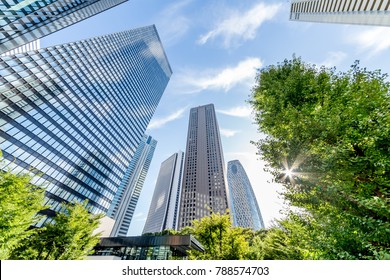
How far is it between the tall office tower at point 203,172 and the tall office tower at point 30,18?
261 feet

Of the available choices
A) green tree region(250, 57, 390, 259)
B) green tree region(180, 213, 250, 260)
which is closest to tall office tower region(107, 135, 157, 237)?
green tree region(180, 213, 250, 260)

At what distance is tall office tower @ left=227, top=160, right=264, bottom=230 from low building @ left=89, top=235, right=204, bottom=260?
9901 cm

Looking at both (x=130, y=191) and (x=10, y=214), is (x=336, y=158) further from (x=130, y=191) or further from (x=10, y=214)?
(x=130, y=191)

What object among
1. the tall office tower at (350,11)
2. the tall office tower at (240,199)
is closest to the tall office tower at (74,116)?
the tall office tower at (350,11)

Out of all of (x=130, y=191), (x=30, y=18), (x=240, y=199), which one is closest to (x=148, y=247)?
(x=30, y=18)

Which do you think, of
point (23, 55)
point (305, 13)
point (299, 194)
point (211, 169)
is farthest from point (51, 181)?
point (211, 169)

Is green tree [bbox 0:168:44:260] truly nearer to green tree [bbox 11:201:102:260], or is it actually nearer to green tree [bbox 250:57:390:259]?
green tree [bbox 11:201:102:260]

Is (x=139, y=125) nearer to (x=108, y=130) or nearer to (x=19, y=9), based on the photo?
(x=108, y=130)

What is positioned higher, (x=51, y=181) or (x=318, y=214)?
(x=51, y=181)

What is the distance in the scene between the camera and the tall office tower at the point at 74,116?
34.1 m

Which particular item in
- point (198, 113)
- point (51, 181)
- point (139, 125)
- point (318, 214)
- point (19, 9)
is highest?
point (198, 113)

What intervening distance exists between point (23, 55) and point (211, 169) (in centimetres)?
9479

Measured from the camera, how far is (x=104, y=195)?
55531 mm

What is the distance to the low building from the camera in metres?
20.4
